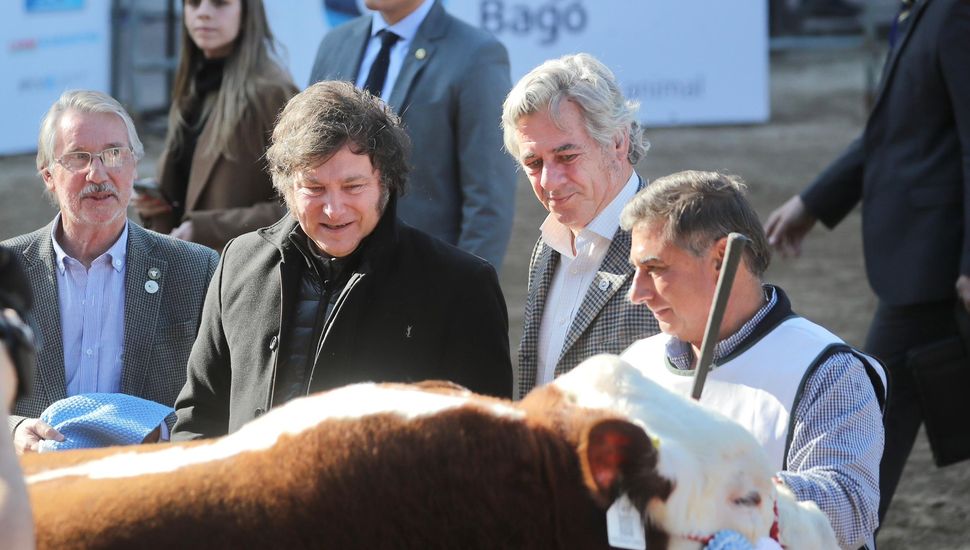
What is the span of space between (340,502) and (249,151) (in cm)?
333

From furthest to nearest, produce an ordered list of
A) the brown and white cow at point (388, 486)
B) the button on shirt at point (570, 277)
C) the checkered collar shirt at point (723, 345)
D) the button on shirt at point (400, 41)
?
the button on shirt at point (400, 41)
the button on shirt at point (570, 277)
the checkered collar shirt at point (723, 345)
the brown and white cow at point (388, 486)

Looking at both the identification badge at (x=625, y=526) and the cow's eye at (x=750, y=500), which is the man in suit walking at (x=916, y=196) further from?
the identification badge at (x=625, y=526)

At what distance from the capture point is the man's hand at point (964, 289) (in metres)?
4.54

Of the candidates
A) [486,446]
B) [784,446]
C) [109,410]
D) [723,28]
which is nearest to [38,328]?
[109,410]

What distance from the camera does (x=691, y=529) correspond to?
5.91ft

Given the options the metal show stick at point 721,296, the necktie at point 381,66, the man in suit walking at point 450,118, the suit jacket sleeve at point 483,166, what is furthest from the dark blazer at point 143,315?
the metal show stick at point 721,296

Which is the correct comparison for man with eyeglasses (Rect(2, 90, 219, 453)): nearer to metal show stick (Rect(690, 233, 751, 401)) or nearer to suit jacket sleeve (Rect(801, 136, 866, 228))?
metal show stick (Rect(690, 233, 751, 401))

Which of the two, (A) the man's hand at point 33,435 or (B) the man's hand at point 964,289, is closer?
(A) the man's hand at point 33,435

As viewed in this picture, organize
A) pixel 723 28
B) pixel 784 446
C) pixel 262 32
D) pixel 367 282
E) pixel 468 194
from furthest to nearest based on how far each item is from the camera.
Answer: pixel 723 28
pixel 262 32
pixel 468 194
pixel 367 282
pixel 784 446

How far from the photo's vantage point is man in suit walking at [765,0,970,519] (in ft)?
15.3

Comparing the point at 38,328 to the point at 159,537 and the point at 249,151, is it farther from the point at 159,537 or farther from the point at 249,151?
the point at 159,537

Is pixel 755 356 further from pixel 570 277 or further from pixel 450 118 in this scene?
pixel 450 118

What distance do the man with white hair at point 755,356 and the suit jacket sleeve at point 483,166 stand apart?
1.82 meters

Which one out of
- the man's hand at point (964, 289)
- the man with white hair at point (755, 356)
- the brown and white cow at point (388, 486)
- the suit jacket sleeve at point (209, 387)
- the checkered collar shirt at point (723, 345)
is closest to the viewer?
the brown and white cow at point (388, 486)
